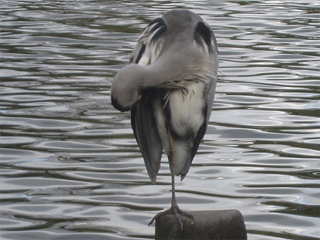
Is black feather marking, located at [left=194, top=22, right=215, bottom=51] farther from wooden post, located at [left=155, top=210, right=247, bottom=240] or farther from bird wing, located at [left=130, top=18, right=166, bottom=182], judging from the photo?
wooden post, located at [left=155, top=210, right=247, bottom=240]

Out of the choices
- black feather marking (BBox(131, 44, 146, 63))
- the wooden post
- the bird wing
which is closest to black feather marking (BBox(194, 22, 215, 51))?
the bird wing

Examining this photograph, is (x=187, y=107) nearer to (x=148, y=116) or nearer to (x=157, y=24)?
(x=148, y=116)

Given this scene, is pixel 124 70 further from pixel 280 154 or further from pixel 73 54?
pixel 73 54

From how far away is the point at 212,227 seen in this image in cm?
490

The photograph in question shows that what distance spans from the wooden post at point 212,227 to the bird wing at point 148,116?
1.39 m

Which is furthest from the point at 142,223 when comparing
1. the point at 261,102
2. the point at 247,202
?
the point at 261,102

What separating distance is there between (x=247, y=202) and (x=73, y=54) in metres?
6.38

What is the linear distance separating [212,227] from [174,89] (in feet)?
5.62

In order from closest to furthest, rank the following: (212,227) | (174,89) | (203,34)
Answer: (212,227), (174,89), (203,34)

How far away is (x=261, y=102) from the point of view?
10.8 m

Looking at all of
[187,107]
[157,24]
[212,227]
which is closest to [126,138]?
[157,24]

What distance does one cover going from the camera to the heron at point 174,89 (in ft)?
20.8

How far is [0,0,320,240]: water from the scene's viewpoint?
23.9ft

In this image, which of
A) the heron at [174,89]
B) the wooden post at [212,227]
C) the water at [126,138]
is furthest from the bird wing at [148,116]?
the wooden post at [212,227]
